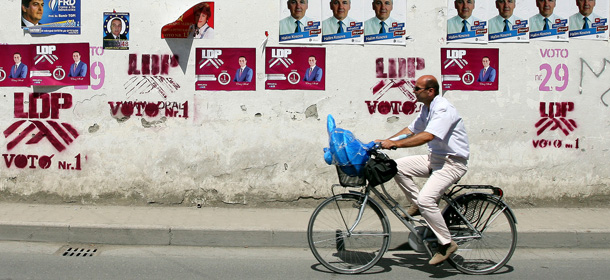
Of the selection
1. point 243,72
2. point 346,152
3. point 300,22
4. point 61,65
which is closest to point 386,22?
point 300,22

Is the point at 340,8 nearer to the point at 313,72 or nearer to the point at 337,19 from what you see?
the point at 337,19

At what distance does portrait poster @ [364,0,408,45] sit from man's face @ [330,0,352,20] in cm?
25

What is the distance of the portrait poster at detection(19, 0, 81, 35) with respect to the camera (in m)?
7.37

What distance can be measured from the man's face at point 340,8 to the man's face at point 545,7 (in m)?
2.53

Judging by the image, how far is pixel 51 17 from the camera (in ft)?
24.3

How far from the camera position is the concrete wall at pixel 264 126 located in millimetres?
7438

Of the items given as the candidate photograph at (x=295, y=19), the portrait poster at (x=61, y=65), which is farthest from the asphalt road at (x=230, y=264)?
the candidate photograph at (x=295, y=19)

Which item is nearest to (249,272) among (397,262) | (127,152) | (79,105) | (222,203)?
(397,262)

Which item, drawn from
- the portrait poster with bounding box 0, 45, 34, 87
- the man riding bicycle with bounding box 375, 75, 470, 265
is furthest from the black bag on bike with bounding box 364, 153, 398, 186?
the portrait poster with bounding box 0, 45, 34, 87

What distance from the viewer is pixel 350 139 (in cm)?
486

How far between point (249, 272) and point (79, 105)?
12.2 ft

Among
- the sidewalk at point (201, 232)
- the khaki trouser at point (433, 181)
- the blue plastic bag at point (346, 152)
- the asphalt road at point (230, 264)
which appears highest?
the blue plastic bag at point (346, 152)

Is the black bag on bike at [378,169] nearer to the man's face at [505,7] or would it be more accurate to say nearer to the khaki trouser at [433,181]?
the khaki trouser at [433,181]

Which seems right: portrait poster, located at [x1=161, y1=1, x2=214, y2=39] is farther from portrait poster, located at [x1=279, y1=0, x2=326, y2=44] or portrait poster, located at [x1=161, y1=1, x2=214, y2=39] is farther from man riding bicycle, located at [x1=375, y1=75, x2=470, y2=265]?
man riding bicycle, located at [x1=375, y1=75, x2=470, y2=265]
